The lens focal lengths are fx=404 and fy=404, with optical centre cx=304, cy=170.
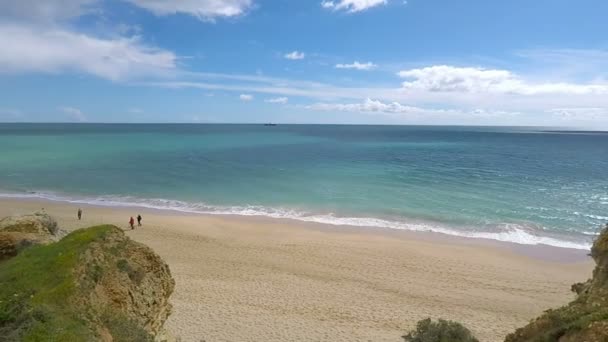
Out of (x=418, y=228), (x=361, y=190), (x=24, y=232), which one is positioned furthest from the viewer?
(x=361, y=190)

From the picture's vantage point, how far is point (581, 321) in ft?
24.8

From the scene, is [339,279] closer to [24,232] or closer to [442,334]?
[442,334]

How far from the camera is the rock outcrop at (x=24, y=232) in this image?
12836 millimetres

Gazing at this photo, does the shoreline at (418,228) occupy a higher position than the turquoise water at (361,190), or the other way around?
the turquoise water at (361,190)

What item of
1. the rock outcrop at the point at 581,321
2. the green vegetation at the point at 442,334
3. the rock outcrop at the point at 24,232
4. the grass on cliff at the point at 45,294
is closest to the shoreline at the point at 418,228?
the green vegetation at the point at 442,334

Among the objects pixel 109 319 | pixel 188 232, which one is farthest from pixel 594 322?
pixel 188 232

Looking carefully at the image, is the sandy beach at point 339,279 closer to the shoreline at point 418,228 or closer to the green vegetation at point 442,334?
the shoreline at point 418,228

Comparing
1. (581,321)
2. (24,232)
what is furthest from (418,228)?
(24,232)

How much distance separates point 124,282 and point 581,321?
1021cm

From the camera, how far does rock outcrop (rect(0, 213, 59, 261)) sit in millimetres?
12836

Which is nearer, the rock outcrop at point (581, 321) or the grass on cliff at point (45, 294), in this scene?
the rock outcrop at point (581, 321)

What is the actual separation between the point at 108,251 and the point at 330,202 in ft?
100

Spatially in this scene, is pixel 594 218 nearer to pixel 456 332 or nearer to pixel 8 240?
pixel 456 332

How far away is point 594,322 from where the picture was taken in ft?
23.9
